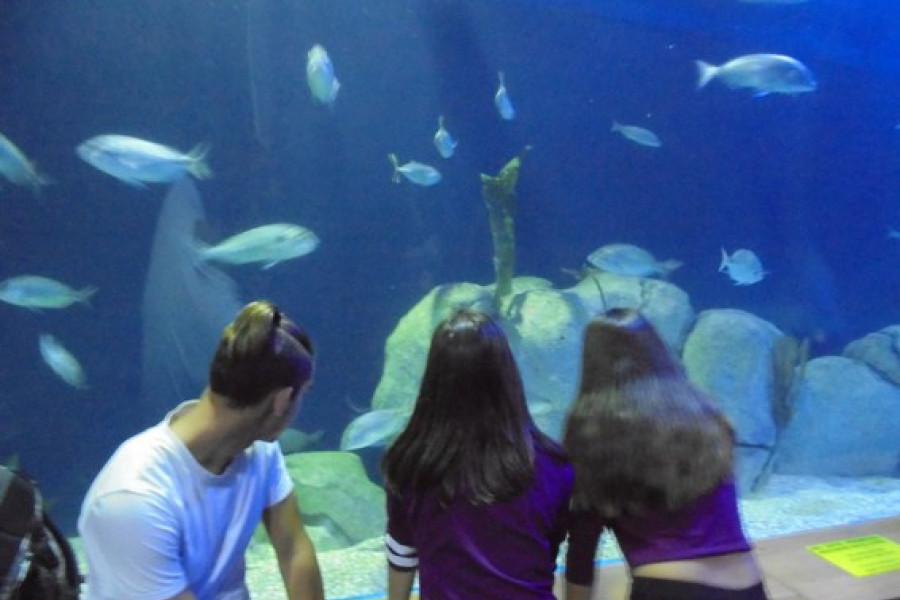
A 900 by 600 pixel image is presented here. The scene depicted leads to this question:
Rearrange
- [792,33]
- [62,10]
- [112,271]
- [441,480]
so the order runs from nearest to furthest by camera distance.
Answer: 1. [441,480]
2. [62,10]
3. [112,271]
4. [792,33]

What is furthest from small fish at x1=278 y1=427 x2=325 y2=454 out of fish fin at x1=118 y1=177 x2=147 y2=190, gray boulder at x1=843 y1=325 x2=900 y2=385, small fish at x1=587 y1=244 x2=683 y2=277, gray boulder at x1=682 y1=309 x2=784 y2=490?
gray boulder at x1=843 y1=325 x2=900 y2=385

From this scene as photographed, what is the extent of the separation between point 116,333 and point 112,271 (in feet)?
2.21

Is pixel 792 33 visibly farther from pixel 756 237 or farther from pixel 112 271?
pixel 112 271

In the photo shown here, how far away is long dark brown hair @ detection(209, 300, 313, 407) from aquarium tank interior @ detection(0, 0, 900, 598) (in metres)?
2.53

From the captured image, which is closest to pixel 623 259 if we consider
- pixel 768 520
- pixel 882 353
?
pixel 768 520

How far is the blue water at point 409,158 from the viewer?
7359 millimetres

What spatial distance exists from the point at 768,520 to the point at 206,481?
463cm

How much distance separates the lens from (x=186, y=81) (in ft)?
25.9

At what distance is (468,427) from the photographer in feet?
6.26

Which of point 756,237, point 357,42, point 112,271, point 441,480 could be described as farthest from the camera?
point 756,237

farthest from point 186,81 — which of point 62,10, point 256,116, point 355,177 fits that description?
point 355,177

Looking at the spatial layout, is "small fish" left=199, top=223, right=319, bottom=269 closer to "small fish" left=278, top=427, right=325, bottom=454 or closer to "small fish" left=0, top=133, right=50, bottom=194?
"small fish" left=0, top=133, right=50, bottom=194

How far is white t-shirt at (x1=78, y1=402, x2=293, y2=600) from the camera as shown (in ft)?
5.37

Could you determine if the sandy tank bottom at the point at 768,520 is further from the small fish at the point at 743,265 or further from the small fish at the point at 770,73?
the small fish at the point at 770,73
